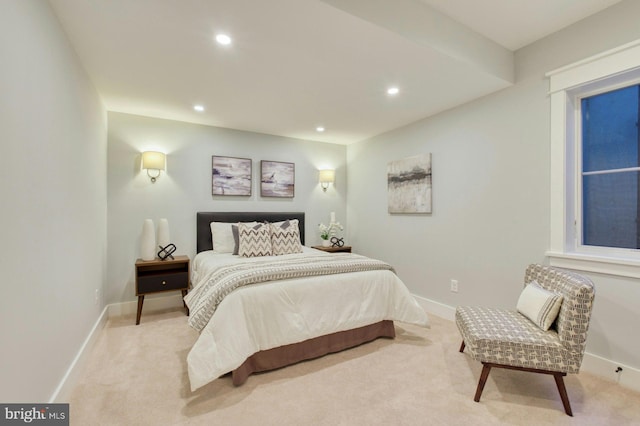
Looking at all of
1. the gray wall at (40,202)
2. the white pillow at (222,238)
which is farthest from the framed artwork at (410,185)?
the gray wall at (40,202)

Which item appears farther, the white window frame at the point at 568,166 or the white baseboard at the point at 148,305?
the white baseboard at the point at 148,305

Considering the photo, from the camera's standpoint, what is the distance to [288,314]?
222 cm

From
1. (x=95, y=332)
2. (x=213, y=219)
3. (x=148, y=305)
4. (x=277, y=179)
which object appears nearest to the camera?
(x=95, y=332)

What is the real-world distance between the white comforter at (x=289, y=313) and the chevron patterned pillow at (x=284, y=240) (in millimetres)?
876

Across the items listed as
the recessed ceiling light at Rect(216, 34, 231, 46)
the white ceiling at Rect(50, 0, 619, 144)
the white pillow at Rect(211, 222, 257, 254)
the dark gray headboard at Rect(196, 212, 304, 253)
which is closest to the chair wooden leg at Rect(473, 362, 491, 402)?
the white ceiling at Rect(50, 0, 619, 144)

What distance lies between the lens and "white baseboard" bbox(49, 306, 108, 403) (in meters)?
1.72

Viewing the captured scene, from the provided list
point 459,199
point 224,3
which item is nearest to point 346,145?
point 459,199

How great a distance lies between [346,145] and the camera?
502 cm

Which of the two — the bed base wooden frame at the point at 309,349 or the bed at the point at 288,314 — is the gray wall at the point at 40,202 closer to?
the bed at the point at 288,314

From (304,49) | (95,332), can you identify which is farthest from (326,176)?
(95,332)

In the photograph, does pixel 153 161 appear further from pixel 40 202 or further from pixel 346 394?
pixel 346 394

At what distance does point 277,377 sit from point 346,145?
3.82m

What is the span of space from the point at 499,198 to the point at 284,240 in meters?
2.38

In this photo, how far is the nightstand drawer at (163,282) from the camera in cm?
310
